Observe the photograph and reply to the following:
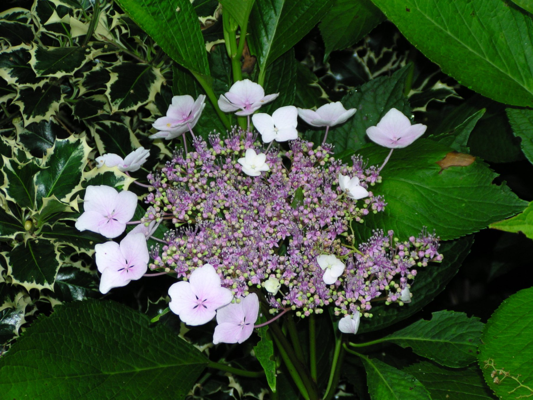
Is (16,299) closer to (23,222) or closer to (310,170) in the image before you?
(23,222)

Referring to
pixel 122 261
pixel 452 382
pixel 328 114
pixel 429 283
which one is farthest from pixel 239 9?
pixel 452 382

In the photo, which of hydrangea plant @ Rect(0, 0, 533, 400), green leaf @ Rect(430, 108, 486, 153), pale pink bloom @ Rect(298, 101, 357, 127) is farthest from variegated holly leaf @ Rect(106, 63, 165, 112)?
green leaf @ Rect(430, 108, 486, 153)

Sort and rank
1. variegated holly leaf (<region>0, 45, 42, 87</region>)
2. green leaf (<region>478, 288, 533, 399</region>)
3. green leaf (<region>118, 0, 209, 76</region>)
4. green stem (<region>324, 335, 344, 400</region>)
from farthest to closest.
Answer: variegated holly leaf (<region>0, 45, 42, 87</region>) → green stem (<region>324, 335, 344, 400</region>) → green leaf (<region>118, 0, 209, 76</region>) → green leaf (<region>478, 288, 533, 399</region>)

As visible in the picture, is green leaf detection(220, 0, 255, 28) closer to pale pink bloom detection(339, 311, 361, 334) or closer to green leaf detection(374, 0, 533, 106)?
green leaf detection(374, 0, 533, 106)

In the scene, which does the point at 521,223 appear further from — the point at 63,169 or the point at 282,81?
the point at 63,169

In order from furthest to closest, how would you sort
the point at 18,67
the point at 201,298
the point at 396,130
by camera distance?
the point at 18,67 < the point at 396,130 < the point at 201,298

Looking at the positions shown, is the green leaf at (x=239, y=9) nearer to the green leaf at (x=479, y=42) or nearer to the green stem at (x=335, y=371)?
the green leaf at (x=479, y=42)
